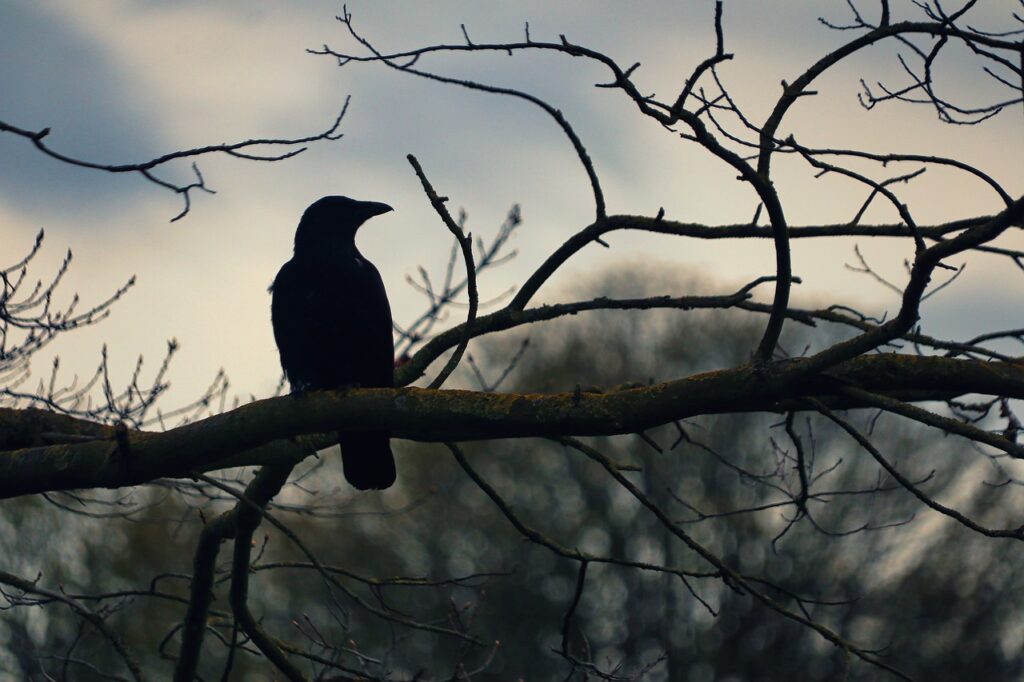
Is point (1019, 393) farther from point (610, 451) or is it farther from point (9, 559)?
point (9, 559)

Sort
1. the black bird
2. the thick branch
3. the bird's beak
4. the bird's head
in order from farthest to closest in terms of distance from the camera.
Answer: the bird's beak < the bird's head < the black bird < the thick branch

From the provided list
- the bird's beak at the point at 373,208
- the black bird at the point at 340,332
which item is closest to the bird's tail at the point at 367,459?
the black bird at the point at 340,332

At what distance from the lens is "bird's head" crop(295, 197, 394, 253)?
6.02 m

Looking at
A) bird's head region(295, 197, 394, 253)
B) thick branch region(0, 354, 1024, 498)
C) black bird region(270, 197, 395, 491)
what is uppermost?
bird's head region(295, 197, 394, 253)

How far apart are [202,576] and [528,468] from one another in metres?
16.5

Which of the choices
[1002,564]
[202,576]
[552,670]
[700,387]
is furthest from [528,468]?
[700,387]

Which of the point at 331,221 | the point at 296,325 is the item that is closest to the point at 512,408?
the point at 296,325

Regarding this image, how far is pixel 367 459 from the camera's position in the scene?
18.8 feet

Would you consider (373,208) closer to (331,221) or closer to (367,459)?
(331,221)

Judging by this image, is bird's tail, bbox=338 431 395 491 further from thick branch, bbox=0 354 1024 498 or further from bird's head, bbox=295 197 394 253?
thick branch, bbox=0 354 1024 498

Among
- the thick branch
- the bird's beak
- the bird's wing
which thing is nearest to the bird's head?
the bird's beak

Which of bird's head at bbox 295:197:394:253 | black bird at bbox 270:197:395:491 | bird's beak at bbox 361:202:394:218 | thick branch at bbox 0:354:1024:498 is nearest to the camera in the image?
thick branch at bbox 0:354:1024:498

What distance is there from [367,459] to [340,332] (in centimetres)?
62

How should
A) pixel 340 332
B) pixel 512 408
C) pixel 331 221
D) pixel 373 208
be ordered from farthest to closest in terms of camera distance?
pixel 373 208
pixel 331 221
pixel 340 332
pixel 512 408
